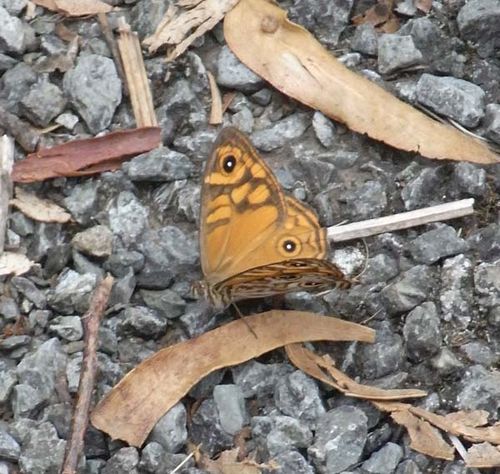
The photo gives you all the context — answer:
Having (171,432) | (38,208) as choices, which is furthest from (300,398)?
(38,208)

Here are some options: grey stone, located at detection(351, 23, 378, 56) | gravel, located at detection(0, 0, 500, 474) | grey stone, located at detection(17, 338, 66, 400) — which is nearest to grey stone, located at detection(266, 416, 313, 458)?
gravel, located at detection(0, 0, 500, 474)

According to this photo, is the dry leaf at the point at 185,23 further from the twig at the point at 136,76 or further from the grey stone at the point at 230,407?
the grey stone at the point at 230,407

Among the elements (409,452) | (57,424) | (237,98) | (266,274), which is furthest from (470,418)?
(237,98)

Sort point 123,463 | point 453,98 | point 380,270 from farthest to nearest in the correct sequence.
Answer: point 453,98 < point 380,270 < point 123,463

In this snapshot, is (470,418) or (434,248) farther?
(434,248)

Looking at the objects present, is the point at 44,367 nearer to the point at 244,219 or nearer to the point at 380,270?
the point at 244,219

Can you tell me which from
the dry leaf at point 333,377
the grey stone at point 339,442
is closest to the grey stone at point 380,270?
the dry leaf at point 333,377

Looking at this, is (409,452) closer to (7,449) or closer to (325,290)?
(325,290)
